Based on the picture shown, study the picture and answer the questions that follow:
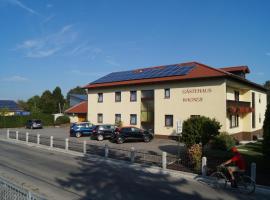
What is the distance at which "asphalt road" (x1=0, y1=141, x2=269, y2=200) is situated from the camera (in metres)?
11.0

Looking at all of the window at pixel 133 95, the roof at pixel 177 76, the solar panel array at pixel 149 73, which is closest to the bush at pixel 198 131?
the roof at pixel 177 76

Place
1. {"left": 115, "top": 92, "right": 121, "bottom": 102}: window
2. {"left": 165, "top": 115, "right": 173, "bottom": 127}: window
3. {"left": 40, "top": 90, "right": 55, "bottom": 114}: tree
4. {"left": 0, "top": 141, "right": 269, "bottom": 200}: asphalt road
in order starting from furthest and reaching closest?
1. {"left": 40, "top": 90, "right": 55, "bottom": 114}: tree
2. {"left": 115, "top": 92, "right": 121, "bottom": 102}: window
3. {"left": 165, "top": 115, "right": 173, "bottom": 127}: window
4. {"left": 0, "top": 141, "right": 269, "bottom": 200}: asphalt road

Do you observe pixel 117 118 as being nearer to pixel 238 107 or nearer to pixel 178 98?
pixel 178 98

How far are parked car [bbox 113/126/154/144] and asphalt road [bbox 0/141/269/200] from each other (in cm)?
985

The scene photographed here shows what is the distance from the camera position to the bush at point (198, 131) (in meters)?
18.4

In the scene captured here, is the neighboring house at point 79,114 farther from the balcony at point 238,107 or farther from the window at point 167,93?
the balcony at point 238,107

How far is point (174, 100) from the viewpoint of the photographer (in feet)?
104

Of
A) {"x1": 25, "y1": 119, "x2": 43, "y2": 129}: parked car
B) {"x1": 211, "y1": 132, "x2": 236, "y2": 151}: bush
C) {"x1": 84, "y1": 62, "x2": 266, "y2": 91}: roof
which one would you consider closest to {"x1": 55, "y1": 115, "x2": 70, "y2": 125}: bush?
{"x1": 25, "y1": 119, "x2": 43, "y2": 129}: parked car

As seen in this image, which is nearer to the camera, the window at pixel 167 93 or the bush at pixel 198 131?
the bush at pixel 198 131

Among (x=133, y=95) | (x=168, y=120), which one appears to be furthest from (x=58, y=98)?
(x=168, y=120)

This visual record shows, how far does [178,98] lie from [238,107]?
5.88m

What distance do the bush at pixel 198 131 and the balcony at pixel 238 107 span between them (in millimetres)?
10312

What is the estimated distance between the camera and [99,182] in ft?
42.5

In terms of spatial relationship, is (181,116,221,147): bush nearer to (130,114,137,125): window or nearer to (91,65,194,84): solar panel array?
(91,65,194,84): solar panel array
